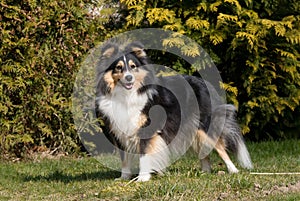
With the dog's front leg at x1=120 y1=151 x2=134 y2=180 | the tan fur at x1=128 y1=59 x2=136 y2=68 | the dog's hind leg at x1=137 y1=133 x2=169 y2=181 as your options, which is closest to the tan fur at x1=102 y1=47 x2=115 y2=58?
the tan fur at x1=128 y1=59 x2=136 y2=68

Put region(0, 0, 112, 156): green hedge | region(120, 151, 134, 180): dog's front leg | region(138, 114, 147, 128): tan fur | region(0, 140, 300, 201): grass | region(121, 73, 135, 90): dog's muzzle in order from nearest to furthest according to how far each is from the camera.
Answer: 1. region(0, 140, 300, 201): grass
2. region(121, 73, 135, 90): dog's muzzle
3. region(138, 114, 147, 128): tan fur
4. region(120, 151, 134, 180): dog's front leg
5. region(0, 0, 112, 156): green hedge

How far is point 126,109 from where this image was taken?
6312 mm

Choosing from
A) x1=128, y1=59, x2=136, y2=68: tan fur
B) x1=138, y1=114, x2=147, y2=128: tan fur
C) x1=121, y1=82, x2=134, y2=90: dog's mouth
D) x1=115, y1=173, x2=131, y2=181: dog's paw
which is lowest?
x1=115, y1=173, x2=131, y2=181: dog's paw

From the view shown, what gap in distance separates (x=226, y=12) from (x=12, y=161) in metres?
3.93

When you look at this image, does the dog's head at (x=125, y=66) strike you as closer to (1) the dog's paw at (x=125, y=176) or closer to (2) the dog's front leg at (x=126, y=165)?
(2) the dog's front leg at (x=126, y=165)

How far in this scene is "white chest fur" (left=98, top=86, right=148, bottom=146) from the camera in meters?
6.29

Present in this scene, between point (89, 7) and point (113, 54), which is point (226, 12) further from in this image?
point (113, 54)

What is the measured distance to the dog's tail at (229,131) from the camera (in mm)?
6812

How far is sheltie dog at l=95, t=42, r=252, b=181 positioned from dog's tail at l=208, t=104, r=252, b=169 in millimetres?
23

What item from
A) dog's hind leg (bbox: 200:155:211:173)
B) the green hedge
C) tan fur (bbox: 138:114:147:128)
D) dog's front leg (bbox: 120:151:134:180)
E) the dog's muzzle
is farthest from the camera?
the green hedge

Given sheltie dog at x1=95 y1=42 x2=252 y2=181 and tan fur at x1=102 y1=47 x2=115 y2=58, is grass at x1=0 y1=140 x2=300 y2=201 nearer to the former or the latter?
sheltie dog at x1=95 y1=42 x2=252 y2=181

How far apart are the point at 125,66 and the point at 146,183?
1.23 meters

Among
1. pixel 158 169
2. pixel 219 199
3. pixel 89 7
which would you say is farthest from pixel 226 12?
pixel 219 199

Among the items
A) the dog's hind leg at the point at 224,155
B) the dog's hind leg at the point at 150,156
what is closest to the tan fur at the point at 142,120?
the dog's hind leg at the point at 150,156
